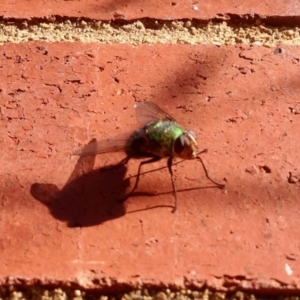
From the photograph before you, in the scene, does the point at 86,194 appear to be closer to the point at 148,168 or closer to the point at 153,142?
the point at 148,168

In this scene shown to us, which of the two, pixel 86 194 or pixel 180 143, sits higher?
pixel 180 143

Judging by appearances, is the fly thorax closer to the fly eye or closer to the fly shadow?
the fly eye

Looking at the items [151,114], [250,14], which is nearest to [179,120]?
[151,114]

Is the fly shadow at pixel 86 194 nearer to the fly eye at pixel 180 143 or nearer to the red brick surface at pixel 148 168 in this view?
the red brick surface at pixel 148 168

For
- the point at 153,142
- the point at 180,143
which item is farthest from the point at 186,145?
the point at 153,142

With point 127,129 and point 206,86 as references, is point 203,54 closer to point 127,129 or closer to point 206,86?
point 206,86

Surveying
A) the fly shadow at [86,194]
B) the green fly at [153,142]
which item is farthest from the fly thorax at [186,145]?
the fly shadow at [86,194]

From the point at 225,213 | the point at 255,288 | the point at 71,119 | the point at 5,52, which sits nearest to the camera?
the point at 255,288
